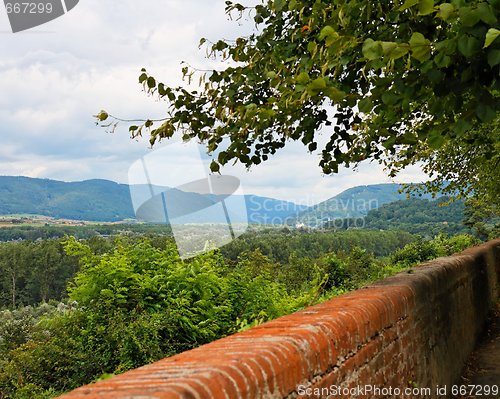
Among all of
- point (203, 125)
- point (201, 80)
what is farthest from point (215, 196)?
point (201, 80)

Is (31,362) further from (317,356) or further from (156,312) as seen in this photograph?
(317,356)

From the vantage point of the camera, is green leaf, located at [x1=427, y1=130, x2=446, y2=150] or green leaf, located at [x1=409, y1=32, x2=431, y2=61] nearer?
green leaf, located at [x1=409, y1=32, x2=431, y2=61]

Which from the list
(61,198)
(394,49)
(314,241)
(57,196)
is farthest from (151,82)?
(57,196)

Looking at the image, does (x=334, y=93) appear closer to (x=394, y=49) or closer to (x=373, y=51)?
(x=373, y=51)

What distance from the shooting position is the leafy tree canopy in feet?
11.0

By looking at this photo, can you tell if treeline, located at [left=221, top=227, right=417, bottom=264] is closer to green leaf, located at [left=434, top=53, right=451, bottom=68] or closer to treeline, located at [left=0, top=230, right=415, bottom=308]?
treeline, located at [left=0, top=230, right=415, bottom=308]

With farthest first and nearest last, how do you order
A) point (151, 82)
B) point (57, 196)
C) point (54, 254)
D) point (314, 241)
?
point (57, 196) → point (314, 241) → point (54, 254) → point (151, 82)

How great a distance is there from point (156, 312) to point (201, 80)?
9.89 ft

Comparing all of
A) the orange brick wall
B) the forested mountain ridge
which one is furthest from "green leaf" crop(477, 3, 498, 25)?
the forested mountain ridge

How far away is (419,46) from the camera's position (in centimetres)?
325

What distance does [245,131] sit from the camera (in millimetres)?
6176

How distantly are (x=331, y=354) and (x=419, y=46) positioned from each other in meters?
1.96

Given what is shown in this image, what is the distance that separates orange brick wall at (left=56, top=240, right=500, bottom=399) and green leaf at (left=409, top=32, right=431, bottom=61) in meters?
1.68

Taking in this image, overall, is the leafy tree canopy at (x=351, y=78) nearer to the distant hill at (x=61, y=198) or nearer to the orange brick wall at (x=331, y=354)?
the orange brick wall at (x=331, y=354)
